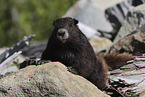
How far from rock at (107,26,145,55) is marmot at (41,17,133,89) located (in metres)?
1.55

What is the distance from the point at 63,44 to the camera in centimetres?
407

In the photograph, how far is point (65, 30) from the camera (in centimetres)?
398

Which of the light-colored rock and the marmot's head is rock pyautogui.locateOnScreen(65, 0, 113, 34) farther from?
the marmot's head

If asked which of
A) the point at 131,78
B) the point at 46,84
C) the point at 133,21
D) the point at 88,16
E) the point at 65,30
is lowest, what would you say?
the point at 131,78

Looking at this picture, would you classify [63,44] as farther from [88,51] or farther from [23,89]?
[23,89]

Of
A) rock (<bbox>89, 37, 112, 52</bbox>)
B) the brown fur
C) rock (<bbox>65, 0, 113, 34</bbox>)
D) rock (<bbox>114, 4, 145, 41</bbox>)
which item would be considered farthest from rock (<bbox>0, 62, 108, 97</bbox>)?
rock (<bbox>65, 0, 113, 34</bbox>)

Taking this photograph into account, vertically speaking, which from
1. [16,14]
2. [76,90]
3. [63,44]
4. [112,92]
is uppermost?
[16,14]

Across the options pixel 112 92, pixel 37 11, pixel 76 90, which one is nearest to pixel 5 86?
pixel 76 90

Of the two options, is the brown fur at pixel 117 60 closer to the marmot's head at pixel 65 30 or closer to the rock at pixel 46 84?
the marmot's head at pixel 65 30

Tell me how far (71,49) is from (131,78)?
1.42 meters

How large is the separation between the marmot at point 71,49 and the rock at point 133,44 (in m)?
1.55

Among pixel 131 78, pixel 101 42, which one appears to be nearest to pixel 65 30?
pixel 131 78

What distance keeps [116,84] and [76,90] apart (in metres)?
1.67

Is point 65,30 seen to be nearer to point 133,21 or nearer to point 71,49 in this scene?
point 71,49
